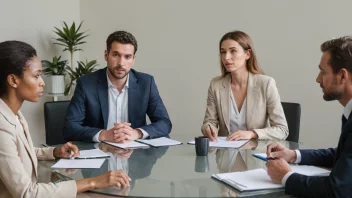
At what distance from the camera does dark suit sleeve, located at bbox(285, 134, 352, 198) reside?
1252mm

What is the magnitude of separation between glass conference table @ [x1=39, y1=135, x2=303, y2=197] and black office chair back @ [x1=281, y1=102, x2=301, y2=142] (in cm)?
59

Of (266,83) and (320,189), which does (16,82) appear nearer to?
(320,189)

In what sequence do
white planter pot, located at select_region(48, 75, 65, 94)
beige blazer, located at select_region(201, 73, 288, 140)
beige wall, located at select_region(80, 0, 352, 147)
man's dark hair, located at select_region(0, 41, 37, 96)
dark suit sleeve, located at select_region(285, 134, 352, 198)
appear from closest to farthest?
1. dark suit sleeve, located at select_region(285, 134, 352, 198)
2. man's dark hair, located at select_region(0, 41, 37, 96)
3. beige blazer, located at select_region(201, 73, 288, 140)
4. beige wall, located at select_region(80, 0, 352, 147)
5. white planter pot, located at select_region(48, 75, 65, 94)

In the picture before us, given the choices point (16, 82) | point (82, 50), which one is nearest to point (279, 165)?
point (16, 82)

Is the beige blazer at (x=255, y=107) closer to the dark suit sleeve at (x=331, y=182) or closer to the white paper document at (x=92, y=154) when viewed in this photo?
the white paper document at (x=92, y=154)

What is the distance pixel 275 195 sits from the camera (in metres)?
1.34

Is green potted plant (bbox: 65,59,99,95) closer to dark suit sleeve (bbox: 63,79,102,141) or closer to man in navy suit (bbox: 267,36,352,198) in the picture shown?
dark suit sleeve (bbox: 63,79,102,141)

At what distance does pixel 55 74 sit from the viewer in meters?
4.06

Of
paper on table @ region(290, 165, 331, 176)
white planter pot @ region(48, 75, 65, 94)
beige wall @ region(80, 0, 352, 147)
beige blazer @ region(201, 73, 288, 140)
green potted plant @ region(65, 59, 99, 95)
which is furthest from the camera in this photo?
green potted plant @ region(65, 59, 99, 95)

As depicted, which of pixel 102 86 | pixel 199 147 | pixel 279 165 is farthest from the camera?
pixel 102 86

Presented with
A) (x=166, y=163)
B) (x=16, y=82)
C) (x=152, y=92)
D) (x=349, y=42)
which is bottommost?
(x=166, y=163)

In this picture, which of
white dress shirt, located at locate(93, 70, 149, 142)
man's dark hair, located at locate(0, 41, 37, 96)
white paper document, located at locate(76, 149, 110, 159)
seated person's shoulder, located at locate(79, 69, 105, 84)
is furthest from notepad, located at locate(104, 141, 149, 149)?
man's dark hair, located at locate(0, 41, 37, 96)

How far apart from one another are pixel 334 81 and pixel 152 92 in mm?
1508

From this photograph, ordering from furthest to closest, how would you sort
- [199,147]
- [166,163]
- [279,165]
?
[199,147] < [166,163] < [279,165]
